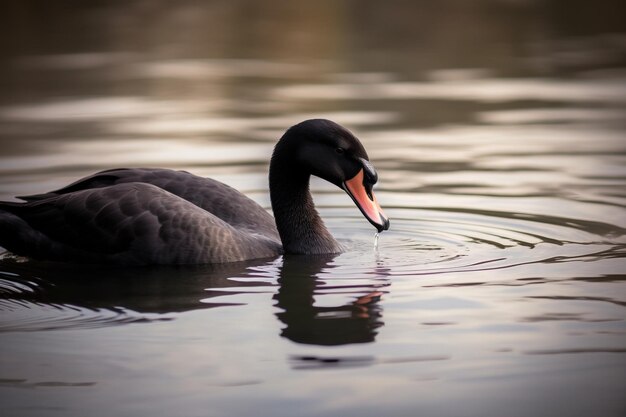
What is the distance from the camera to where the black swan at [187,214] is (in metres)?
8.88

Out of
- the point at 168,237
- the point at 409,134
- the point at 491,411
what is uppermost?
the point at 409,134

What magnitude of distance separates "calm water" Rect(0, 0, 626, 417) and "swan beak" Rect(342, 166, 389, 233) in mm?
364

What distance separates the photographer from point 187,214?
8891 millimetres

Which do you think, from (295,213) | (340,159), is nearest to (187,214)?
(295,213)

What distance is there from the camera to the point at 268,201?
37.4 feet

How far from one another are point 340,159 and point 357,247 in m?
0.93

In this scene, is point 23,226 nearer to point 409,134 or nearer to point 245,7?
point 409,134

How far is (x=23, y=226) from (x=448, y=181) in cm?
440

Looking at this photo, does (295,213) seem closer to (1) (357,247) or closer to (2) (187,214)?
(1) (357,247)

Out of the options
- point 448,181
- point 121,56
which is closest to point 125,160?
point 448,181

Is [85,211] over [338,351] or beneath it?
over

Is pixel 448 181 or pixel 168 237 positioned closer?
pixel 168 237

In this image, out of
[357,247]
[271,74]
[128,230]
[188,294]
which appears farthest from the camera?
[271,74]

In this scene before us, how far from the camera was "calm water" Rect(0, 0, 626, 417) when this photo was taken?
609 centimetres
